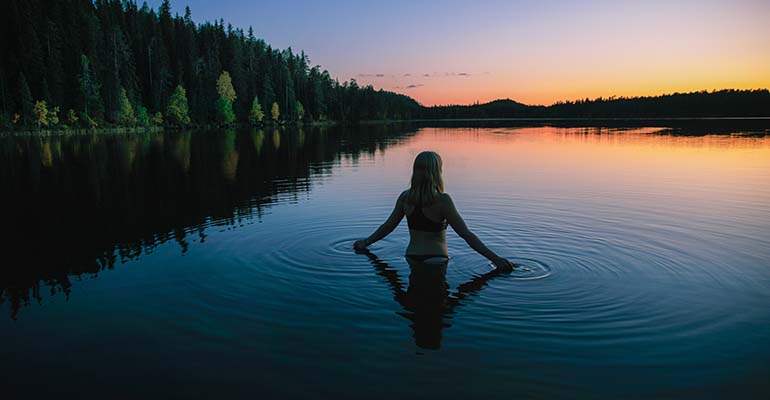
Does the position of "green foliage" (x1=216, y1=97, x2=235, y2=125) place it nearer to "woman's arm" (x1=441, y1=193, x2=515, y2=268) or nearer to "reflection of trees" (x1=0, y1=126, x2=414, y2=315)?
"reflection of trees" (x1=0, y1=126, x2=414, y2=315)

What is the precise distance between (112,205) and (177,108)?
9854 cm

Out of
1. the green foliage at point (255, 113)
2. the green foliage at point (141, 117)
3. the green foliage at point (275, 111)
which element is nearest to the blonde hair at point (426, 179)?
the green foliage at point (141, 117)

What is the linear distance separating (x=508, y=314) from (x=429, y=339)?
1494 mm

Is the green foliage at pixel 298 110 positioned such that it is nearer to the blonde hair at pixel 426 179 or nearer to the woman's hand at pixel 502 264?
the woman's hand at pixel 502 264

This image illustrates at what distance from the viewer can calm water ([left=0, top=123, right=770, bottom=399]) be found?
220 inches

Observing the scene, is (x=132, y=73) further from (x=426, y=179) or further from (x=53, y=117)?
(x=426, y=179)

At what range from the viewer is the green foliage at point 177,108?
10706 centimetres

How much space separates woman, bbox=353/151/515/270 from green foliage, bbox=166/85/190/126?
110 metres

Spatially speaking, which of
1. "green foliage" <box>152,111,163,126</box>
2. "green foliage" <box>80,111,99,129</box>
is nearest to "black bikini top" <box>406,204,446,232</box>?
"green foliage" <box>80,111,99,129</box>

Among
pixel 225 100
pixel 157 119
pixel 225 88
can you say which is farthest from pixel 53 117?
pixel 225 88

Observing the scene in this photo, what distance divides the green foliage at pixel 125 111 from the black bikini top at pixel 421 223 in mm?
97461

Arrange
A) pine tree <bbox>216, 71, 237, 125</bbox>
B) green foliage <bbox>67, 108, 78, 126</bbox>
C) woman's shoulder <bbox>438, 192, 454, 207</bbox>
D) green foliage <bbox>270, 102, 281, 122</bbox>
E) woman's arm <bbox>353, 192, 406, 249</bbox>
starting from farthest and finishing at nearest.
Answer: green foliage <bbox>270, 102, 281, 122</bbox>
pine tree <bbox>216, 71, 237, 125</bbox>
green foliage <bbox>67, 108, 78, 126</bbox>
woman's arm <bbox>353, 192, 406, 249</bbox>
woman's shoulder <bbox>438, 192, 454, 207</bbox>

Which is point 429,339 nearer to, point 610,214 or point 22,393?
point 22,393

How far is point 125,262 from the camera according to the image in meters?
10.4
